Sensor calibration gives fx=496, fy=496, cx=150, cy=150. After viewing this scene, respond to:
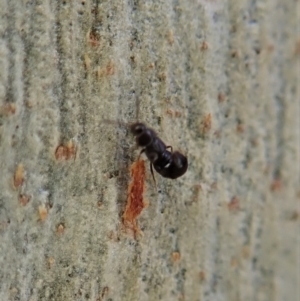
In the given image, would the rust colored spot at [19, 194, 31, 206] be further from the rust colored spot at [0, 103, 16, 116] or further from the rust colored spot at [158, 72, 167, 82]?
the rust colored spot at [158, 72, 167, 82]

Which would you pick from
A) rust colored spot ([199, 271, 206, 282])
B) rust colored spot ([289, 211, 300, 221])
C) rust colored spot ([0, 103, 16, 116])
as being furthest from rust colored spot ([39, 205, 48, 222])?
rust colored spot ([289, 211, 300, 221])

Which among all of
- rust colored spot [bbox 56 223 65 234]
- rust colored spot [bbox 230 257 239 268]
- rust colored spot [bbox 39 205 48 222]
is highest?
rust colored spot [bbox 39 205 48 222]

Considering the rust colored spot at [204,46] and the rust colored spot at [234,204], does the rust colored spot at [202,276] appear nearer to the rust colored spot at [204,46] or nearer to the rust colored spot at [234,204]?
the rust colored spot at [234,204]

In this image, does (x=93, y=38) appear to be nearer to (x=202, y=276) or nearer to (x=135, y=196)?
(x=135, y=196)

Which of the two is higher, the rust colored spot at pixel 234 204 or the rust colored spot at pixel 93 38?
the rust colored spot at pixel 93 38

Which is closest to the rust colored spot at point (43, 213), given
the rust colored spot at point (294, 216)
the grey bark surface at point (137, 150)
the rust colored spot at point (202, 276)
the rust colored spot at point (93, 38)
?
the grey bark surface at point (137, 150)
